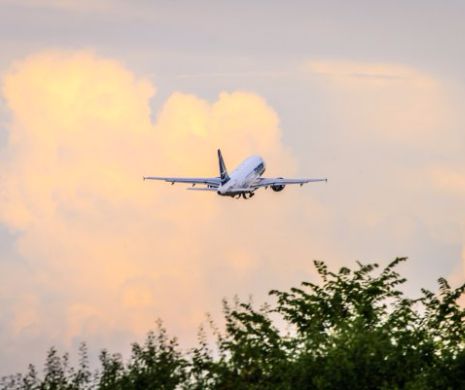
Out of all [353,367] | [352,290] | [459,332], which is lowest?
[353,367]

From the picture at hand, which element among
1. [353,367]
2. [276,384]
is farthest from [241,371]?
[353,367]

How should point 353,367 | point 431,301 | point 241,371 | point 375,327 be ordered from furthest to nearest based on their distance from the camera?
point 431,301, point 375,327, point 241,371, point 353,367

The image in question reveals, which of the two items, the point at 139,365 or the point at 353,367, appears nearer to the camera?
the point at 353,367

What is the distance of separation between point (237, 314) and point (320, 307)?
6.60 m

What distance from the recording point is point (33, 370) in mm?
94500

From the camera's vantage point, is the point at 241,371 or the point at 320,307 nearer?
the point at 241,371

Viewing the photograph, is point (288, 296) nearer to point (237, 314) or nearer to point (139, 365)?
point (237, 314)

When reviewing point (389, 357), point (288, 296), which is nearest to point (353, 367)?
point (389, 357)

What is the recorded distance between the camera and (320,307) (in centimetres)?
10350

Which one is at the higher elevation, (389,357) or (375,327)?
(375,327)

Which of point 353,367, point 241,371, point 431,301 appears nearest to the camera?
point 353,367

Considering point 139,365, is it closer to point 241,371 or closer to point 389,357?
point 241,371

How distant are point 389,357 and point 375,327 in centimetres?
1090

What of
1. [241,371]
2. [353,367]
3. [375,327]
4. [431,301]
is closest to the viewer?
[353,367]
